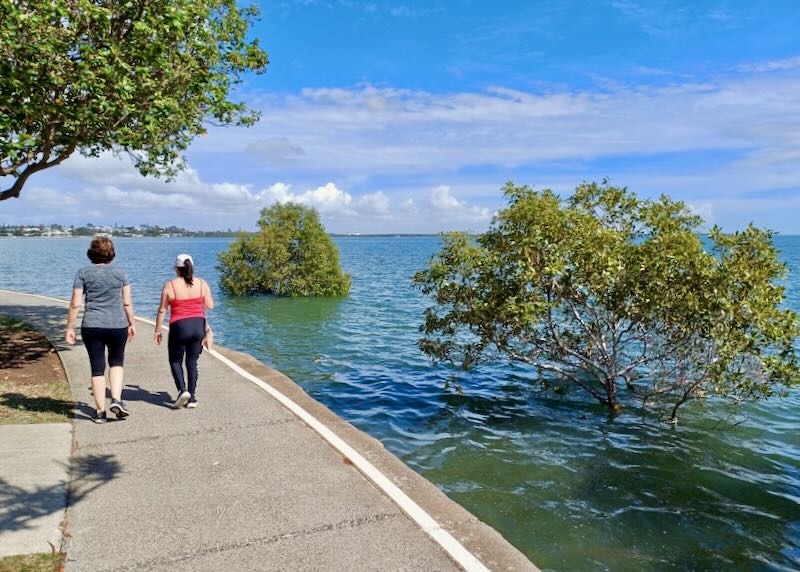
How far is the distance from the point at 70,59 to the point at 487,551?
10.4 meters

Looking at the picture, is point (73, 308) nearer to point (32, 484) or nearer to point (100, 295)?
point (100, 295)

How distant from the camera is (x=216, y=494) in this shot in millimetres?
5055

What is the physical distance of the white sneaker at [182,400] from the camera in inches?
302

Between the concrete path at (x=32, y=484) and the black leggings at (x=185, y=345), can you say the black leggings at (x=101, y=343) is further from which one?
the concrete path at (x=32, y=484)

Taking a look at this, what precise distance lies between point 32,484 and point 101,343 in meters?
2.30

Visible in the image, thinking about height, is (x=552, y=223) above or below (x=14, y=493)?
above

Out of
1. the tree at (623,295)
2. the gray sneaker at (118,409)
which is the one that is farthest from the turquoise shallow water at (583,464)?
the gray sneaker at (118,409)

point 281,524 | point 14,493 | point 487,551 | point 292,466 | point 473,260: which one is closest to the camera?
point 487,551

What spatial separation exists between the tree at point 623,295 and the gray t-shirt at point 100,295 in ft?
20.0

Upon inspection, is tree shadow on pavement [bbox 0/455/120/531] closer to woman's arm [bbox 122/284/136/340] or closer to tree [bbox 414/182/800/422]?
woman's arm [bbox 122/284/136/340]

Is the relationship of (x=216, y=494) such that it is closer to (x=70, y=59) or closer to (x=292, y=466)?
(x=292, y=466)

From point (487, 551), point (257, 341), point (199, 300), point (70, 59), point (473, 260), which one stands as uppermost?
point (70, 59)

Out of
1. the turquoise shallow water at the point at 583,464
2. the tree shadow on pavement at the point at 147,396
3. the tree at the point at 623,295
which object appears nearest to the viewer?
the turquoise shallow water at the point at 583,464

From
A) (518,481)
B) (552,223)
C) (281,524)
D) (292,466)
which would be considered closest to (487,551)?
(281,524)
